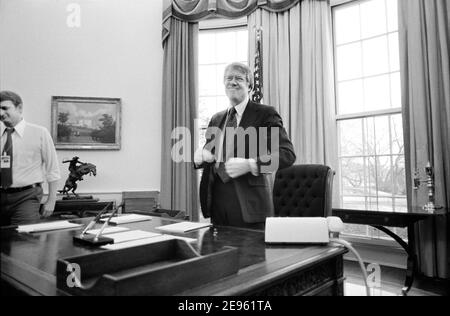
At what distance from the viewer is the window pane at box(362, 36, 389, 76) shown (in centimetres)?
373

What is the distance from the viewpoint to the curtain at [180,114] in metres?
4.57

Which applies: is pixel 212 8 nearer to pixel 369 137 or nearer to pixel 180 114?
pixel 180 114

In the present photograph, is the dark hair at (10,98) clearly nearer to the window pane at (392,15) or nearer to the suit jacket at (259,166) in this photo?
the suit jacket at (259,166)

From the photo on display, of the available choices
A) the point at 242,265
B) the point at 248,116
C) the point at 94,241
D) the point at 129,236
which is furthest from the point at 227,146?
the point at 242,265

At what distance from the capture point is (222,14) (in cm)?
446

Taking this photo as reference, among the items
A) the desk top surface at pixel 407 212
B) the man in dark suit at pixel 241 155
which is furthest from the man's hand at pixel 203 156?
the desk top surface at pixel 407 212

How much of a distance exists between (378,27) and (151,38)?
9.92 feet

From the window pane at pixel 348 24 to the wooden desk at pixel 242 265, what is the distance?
11.5ft

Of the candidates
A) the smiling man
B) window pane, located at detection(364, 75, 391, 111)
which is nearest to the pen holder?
the smiling man

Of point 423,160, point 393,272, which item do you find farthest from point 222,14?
point 393,272

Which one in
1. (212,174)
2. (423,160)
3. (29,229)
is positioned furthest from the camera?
(423,160)

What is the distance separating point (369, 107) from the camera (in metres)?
3.84

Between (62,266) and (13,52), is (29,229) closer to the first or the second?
(62,266)

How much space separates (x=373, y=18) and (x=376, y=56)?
455 millimetres
